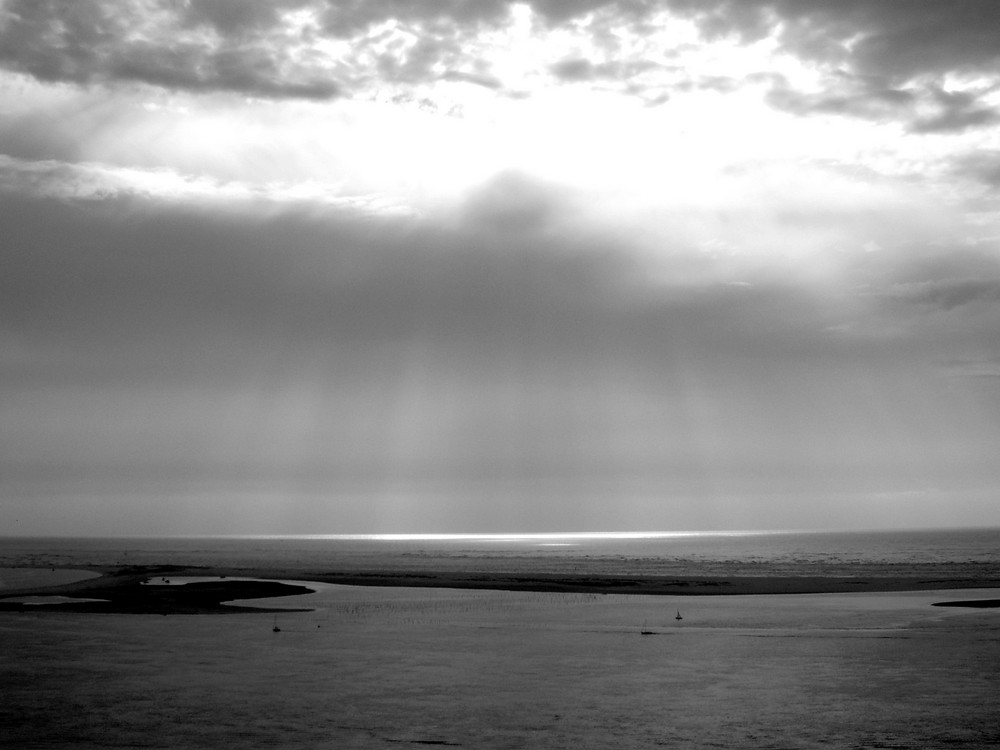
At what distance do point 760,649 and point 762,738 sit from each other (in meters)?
18.3

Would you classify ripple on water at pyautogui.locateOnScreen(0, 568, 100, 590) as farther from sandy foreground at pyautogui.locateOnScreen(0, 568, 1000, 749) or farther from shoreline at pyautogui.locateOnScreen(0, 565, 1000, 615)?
sandy foreground at pyautogui.locateOnScreen(0, 568, 1000, 749)

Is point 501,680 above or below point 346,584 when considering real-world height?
above

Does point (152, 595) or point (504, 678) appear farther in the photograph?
point (152, 595)

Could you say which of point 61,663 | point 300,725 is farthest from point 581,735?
point 61,663

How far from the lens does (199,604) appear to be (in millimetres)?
65875

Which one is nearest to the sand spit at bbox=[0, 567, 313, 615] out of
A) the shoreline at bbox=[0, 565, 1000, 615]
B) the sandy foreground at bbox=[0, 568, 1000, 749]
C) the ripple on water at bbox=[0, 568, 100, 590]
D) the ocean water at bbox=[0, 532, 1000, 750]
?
the shoreline at bbox=[0, 565, 1000, 615]

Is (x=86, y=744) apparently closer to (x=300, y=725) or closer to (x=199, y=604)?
(x=300, y=725)

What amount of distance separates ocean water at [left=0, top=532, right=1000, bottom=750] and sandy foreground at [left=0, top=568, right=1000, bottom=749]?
4.5 inches

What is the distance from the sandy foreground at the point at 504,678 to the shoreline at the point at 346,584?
4979 mm

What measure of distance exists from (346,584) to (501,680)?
59881 mm

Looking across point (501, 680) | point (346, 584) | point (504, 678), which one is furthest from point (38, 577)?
point (501, 680)

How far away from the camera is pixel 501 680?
33.9m

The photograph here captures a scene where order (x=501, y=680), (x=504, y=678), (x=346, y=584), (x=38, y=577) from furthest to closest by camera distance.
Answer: (x=38, y=577)
(x=346, y=584)
(x=504, y=678)
(x=501, y=680)

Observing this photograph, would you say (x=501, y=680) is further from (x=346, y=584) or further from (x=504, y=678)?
(x=346, y=584)
